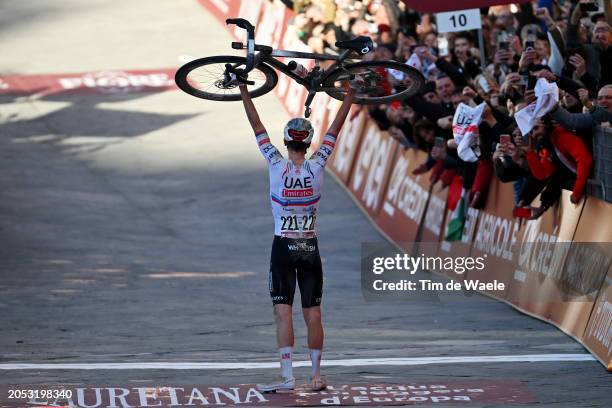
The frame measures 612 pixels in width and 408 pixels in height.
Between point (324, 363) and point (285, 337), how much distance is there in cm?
139

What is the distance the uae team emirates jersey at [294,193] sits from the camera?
10.7 meters

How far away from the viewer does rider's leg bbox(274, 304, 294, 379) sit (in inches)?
413

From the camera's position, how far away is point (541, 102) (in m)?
13.0

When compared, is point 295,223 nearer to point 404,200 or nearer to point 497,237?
point 497,237

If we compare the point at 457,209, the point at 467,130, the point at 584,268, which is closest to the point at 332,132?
the point at 584,268

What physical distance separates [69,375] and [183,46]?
24864mm

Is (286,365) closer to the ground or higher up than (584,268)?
closer to the ground

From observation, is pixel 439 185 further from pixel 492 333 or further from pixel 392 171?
pixel 492 333

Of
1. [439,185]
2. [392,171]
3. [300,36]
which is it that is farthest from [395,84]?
[300,36]

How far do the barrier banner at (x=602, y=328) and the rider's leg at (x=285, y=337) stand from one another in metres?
2.92

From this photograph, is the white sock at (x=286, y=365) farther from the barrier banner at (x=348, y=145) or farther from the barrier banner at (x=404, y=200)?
the barrier banner at (x=348, y=145)

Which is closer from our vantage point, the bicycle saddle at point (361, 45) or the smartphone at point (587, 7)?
the bicycle saddle at point (361, 45)

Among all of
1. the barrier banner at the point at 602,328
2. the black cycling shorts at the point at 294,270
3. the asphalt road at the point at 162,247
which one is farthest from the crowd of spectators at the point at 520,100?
the black cycling shorts at the point at 294,270

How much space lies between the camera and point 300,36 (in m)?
27.0
